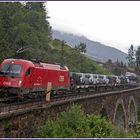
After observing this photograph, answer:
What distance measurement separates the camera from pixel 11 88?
94.6 feet

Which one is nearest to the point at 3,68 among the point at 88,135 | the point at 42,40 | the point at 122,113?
the point at 88,135

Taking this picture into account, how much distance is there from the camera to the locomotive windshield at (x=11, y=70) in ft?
96.2

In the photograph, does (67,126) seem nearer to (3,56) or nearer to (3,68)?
(3,68)

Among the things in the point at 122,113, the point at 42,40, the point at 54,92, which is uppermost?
the point at 42,40

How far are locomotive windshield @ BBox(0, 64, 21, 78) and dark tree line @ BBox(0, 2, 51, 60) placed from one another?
777 inches

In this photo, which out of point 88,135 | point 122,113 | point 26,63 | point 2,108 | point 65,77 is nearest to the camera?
point 2,108

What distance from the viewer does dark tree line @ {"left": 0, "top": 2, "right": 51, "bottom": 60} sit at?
57594 mm

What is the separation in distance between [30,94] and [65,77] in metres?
11.3

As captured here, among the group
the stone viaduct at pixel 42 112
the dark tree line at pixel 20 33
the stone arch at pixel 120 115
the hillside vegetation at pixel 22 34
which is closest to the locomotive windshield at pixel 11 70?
the stone viaduct at pixel 42 112

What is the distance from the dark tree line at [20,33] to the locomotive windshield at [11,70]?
1974 centimetres

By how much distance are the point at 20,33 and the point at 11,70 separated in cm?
3762

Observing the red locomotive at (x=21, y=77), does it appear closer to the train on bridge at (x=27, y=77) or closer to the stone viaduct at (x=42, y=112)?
the train on bridge at (x=27, y=77)

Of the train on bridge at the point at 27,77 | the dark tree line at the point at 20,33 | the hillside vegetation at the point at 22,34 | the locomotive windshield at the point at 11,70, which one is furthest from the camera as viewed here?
the dark tree line at the point at 20,33

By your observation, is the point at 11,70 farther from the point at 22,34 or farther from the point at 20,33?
the point at 22,34
